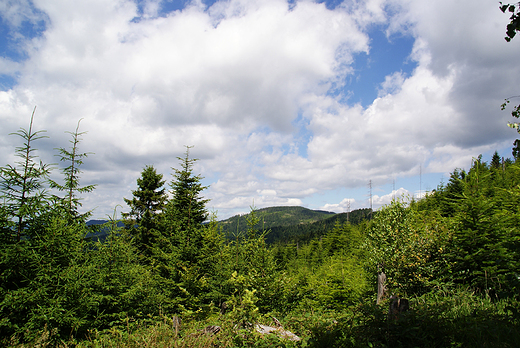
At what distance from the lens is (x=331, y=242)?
139 feet

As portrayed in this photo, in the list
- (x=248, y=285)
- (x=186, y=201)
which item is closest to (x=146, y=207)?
(x=186, y=201)

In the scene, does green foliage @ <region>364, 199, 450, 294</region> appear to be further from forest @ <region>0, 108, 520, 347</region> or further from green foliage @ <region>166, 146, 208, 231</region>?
green foliage @ <region>166, 146, 208, 231</region>

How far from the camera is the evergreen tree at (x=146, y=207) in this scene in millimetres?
23250

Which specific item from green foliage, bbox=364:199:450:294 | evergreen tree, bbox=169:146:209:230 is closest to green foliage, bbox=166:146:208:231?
evergreen tree, bbox=169:146:209:230

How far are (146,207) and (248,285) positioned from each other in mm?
16635

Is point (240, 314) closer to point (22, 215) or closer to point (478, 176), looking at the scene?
point (22, 215)

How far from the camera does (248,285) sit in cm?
1152

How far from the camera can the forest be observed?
4.44 meters

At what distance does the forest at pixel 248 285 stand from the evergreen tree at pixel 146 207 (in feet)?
32.9

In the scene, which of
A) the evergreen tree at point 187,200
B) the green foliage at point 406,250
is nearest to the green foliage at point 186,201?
the evergreen tree at point 187,200

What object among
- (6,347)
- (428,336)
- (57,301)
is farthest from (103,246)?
(428,336)

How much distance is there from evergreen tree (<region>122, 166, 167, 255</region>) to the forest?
10.0m

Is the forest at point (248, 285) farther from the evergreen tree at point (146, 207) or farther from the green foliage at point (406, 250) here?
the evergreen tree at point (146, 207)

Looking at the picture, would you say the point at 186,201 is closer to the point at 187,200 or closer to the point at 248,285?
the point at 187,200
